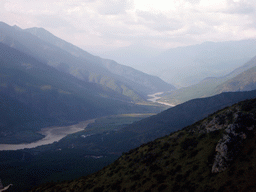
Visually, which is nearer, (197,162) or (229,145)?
(229,145)

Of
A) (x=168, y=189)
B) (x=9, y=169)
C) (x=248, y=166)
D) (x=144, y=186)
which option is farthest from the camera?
(x=9, y=169)

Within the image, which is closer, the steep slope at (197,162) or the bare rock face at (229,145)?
the steep slope at (197,162)

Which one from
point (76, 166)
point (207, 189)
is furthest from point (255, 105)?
point (76, 166)

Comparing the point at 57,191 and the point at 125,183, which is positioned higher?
the point at 125,183

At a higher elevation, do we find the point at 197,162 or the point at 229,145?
the point at 229,145

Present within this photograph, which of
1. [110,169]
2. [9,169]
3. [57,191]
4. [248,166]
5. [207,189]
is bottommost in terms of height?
[9,169]

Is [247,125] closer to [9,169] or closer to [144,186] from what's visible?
[144,186]

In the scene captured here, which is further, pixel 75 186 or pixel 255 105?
pixel 75 186

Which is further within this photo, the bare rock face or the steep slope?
the bare rock face
